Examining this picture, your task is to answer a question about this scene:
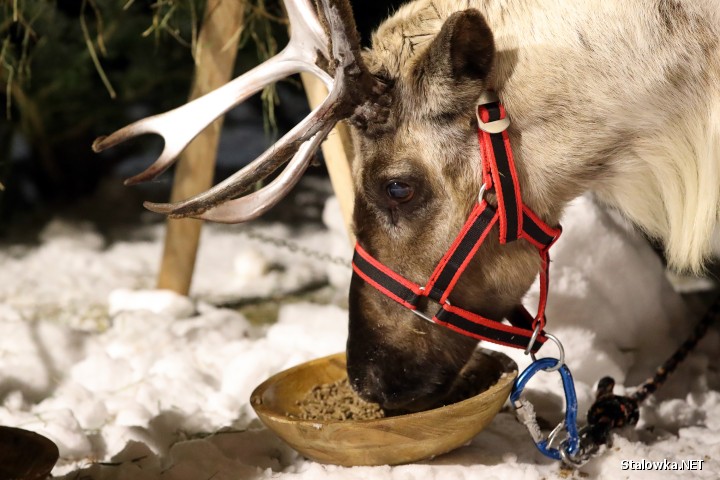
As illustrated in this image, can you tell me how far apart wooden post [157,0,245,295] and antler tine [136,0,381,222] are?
821 millimetres

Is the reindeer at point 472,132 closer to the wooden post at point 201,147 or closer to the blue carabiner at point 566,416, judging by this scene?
the blue carabiner at point 566,416

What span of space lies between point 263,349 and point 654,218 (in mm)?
1329

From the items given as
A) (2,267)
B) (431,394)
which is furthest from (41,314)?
(431,394)

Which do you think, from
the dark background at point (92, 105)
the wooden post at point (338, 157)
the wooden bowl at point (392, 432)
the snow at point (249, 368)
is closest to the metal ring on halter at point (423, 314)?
the wooden bowl at point (392, 432)

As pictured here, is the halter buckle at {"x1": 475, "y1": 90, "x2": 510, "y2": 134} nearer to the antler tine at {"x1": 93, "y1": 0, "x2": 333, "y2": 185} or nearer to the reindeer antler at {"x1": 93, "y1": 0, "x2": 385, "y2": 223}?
the reindeer antler at {"x1": 93, "y1": 0, "x2": 385, "y2": 223}

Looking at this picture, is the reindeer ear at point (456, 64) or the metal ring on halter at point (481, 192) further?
the metal ring on halter at point (481, 192)

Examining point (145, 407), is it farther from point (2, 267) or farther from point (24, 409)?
point (2, 267)

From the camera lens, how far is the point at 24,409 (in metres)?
2.45

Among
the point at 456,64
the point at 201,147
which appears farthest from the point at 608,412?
the point at 201,147

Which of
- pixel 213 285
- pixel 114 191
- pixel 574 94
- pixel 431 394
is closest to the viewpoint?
pixel 574 94

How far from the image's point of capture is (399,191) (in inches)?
72.4

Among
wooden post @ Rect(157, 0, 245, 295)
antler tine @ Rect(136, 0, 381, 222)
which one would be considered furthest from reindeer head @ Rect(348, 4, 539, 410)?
wooden post @ Rect(157, 0, 245, 295)

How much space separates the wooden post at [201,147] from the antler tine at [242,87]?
1.66 ft

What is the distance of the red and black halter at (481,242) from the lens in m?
1.78
